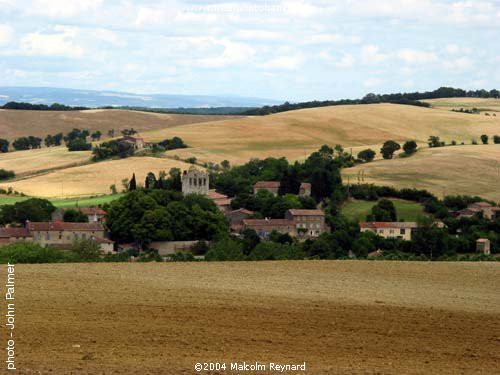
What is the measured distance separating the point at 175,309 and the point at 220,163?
271 ft

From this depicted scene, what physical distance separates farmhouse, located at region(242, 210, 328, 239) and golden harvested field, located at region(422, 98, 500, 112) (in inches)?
3923

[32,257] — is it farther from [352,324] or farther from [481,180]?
[481,180]

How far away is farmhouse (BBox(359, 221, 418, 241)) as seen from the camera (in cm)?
6762

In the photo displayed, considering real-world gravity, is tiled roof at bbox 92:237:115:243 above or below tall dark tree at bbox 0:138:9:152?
below

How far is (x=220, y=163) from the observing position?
352ft

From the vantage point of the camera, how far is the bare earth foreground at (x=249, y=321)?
778 inches

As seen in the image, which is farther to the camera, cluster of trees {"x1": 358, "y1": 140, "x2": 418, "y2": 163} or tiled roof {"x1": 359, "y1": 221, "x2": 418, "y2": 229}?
cluster of trees {"x1": 358, "y1": 140, "x2": 418, "y2": 163}

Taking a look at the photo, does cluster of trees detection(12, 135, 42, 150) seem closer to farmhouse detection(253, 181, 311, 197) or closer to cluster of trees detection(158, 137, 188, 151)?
cluster of trees detection(158, 137, 188, 151)

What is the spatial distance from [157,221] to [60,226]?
6970 millimetres

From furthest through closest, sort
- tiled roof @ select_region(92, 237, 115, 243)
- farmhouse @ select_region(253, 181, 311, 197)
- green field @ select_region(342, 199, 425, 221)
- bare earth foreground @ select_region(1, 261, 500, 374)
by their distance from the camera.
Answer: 1. farmhouse @ select_region(253, 181, 311, 197)
2. green field @ select_region(342, 199, 425, 221)
3. tiled roof @ select_region(92, 237, 115, 243)
4. bare earth foreground @ select_region(1, 261, 500, 374)

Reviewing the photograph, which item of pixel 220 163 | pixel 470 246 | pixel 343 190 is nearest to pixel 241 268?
pixel 470 246

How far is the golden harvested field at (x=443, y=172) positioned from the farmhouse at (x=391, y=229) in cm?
1467

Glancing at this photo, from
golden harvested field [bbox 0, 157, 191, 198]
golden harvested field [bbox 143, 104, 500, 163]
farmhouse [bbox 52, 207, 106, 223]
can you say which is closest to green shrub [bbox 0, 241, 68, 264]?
farmhouse [bbox 52, 207, 106, 223]

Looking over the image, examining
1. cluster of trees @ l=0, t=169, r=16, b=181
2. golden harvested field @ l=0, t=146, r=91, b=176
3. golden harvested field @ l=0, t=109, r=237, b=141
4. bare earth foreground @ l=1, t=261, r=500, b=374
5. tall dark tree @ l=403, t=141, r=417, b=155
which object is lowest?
cluster of trees @ l=0, t=169, r=16, b=181
